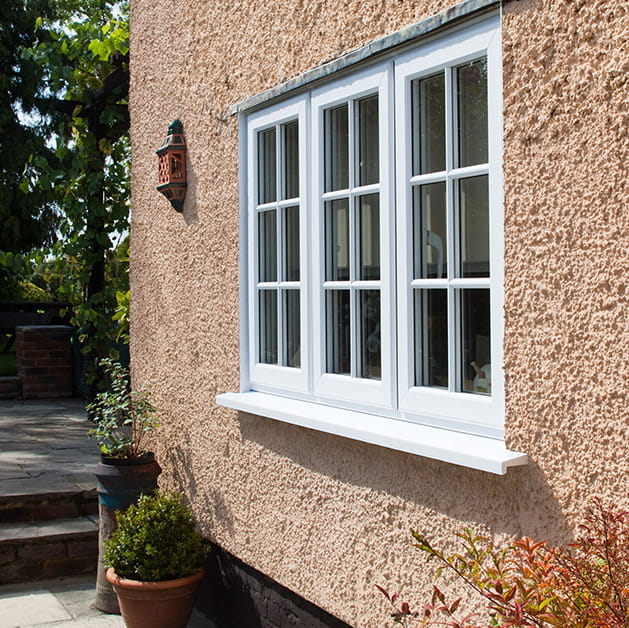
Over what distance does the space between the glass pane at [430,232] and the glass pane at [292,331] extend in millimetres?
1020

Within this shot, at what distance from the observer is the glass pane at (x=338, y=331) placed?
379cm

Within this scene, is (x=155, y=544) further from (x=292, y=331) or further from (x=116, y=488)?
(x=292, y=331)

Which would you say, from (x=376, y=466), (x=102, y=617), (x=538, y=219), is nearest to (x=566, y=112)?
(x=538, y=219)

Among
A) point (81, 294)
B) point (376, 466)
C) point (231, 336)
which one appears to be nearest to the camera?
point (376, 466)

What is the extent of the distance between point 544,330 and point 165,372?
10.3 ft

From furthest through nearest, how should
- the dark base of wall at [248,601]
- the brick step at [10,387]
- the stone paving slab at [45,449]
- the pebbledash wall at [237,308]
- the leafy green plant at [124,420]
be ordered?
1. the brick step at [10,387]
2. the stone paving slab at [45,449]
3. the leafy green plant at [124,420]
4. the dark base of wall at [248,601]
5. the pebbledash wall at [237,308]

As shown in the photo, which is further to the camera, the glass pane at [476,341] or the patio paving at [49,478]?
the patio paving at [49,478]

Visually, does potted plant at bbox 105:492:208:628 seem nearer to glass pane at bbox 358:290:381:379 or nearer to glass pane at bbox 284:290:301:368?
glass pane at bbox 284:290:301:368

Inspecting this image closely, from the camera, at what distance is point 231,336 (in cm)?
→ 460

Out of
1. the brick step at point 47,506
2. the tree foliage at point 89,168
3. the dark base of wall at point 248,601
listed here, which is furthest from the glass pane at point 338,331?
the tree foliage at point 89,168

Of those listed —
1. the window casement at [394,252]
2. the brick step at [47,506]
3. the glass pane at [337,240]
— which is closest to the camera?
the window casement at [394,252]

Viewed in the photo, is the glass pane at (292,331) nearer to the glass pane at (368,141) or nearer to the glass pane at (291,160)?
the glass pane at (291,160)

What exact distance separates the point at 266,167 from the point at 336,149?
66 centimetres

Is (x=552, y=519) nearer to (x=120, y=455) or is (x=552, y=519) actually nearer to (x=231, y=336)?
(x=231, y=336)
